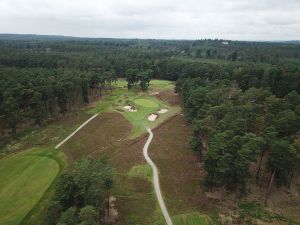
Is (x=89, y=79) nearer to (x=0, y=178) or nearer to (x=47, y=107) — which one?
(x=47, y=107)

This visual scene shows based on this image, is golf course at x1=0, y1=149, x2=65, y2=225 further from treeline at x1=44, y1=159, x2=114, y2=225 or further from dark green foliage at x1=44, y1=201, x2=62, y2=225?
treeline at x1=44, y1=159, x2=114, y2=225

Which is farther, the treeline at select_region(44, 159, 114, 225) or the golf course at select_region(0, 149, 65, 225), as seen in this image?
the golf course at select_region(0, 149, 65, 225)

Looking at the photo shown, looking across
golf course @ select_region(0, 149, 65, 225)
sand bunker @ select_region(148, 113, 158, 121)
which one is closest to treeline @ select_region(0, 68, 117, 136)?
golf course @ select_region(0, 149, 65, 225)

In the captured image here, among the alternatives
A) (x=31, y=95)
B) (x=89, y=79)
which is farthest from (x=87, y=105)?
(x=31, y=95)

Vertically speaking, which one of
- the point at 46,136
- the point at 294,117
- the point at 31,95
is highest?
the point at 294,117

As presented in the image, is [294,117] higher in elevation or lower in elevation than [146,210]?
higher

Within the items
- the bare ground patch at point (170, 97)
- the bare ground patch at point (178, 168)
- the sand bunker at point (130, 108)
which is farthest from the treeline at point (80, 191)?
the bare ground patch at point (170, 97)

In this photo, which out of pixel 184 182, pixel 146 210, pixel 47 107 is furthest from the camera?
pixel 47 107
